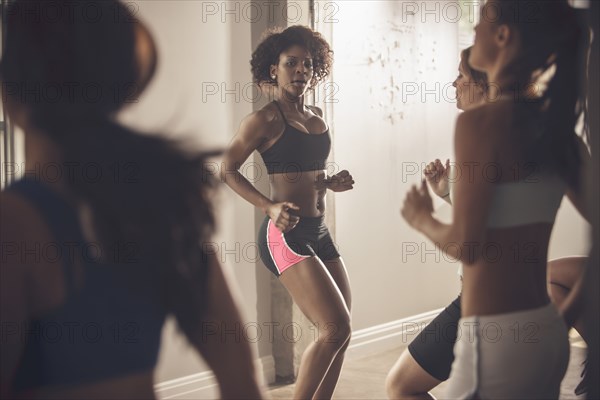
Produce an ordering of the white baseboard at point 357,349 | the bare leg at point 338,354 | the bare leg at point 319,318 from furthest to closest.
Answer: the white baseboard at point 357,349, the bare leg at point 338,354, the bare leg at point 319,318

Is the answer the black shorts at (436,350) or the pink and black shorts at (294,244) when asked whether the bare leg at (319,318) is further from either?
the black shorts at (436,350)

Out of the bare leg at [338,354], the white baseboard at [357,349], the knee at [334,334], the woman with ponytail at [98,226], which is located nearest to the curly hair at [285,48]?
the bare leg at [338,354]

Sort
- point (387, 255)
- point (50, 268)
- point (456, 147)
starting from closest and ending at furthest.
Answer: point (50, 268), point (456, 147), point (387, 255)

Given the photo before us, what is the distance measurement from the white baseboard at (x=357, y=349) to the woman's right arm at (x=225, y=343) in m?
2.51

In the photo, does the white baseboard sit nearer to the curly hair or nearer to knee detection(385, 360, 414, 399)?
the curly hair

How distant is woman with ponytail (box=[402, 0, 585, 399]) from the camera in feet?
3.90

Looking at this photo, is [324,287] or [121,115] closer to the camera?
[121,115]

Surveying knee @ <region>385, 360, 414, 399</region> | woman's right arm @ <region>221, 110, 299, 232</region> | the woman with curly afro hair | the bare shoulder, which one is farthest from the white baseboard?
knee @ <region>385, 360, 414, 399</region>

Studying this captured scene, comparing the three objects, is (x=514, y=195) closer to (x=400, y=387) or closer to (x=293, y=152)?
(x=400, y=387)

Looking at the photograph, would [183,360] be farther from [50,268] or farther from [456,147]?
[50,268]

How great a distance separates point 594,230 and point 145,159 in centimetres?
76

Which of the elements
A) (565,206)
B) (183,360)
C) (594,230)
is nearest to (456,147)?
(594,230)

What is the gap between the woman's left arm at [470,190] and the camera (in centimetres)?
117

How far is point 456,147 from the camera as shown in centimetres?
119
